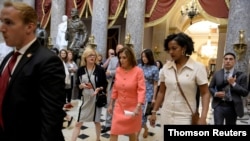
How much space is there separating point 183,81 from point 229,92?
1.28 metres

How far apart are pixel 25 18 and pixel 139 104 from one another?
196cm

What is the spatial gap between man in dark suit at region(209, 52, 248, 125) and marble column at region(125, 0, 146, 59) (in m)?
5.50

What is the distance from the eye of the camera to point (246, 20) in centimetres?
654

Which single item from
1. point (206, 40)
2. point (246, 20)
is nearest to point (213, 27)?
point (206, 40)

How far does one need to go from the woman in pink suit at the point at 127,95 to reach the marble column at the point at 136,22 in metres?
5.69

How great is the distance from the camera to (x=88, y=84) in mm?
3547

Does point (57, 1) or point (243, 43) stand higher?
point (57, 1)

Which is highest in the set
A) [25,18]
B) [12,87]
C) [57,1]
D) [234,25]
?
[57,1]

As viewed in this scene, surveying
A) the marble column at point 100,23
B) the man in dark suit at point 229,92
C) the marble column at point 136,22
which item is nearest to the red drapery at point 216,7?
the marble column at point 136,22

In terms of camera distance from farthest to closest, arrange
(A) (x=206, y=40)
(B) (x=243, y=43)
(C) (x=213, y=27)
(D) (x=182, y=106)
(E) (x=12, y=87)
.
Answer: (A) (x=206, y=40), (C) (x=213, y=27), (B) (x=243, y=43), (D) (x=182, y=106), (E) (x=12, y=87)

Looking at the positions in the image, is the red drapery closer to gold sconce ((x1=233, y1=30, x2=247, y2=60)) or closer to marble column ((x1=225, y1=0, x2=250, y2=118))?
marble column ((x1=225, y1=0, x2=250, y2=118))

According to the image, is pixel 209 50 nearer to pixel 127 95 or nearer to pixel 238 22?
pixel 238 22

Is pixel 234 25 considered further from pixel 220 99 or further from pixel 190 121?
pixel 190 121

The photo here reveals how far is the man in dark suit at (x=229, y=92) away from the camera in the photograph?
11.0ft
